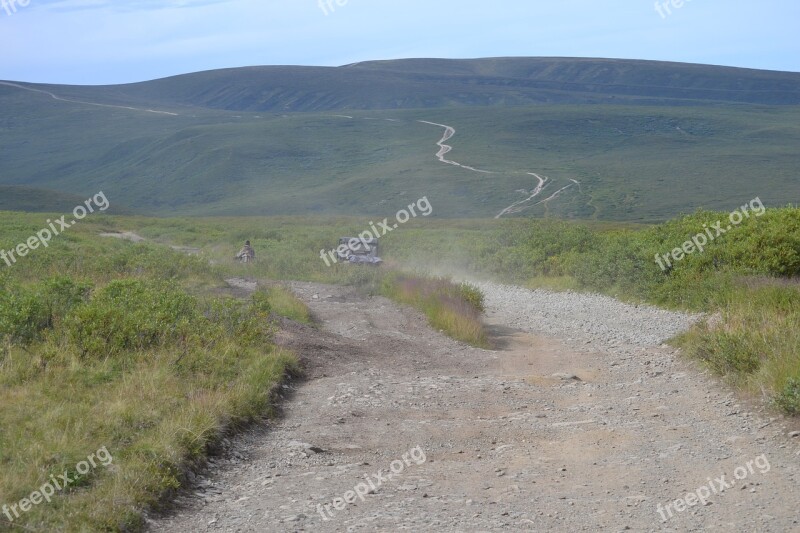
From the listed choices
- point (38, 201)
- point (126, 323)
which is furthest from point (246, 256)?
point (38, 201)

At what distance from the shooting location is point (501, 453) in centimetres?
770

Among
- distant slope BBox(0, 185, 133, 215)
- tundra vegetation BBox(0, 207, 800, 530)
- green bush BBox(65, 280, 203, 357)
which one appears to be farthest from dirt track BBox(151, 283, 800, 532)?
distant slope BBox(0, 185, 133, 215)

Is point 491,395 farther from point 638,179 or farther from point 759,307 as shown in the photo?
point 638,179

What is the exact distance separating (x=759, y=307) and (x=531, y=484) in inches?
281

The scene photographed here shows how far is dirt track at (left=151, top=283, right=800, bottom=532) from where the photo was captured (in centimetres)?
597

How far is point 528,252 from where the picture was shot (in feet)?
87.8

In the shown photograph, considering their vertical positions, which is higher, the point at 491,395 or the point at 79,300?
the point at 79,300

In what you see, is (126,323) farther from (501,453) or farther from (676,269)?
(676,269)

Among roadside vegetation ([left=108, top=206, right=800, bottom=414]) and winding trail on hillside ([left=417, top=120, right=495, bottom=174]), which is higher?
winding trail on hillside ([left=417, top=120, right=495, bottom=174])

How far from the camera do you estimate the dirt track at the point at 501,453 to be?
19.6 ft

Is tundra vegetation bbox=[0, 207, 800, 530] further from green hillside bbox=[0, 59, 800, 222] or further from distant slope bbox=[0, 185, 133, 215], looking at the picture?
distant slope bbox=[0, 185, 133, 215]

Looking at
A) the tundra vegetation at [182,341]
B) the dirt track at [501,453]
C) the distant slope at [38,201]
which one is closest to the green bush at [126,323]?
the tundra vegetation at [182,341]

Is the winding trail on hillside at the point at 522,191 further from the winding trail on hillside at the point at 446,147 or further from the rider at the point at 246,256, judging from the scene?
the rider at the point at 246,256

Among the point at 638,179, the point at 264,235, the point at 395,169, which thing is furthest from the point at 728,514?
the point at 395,169
